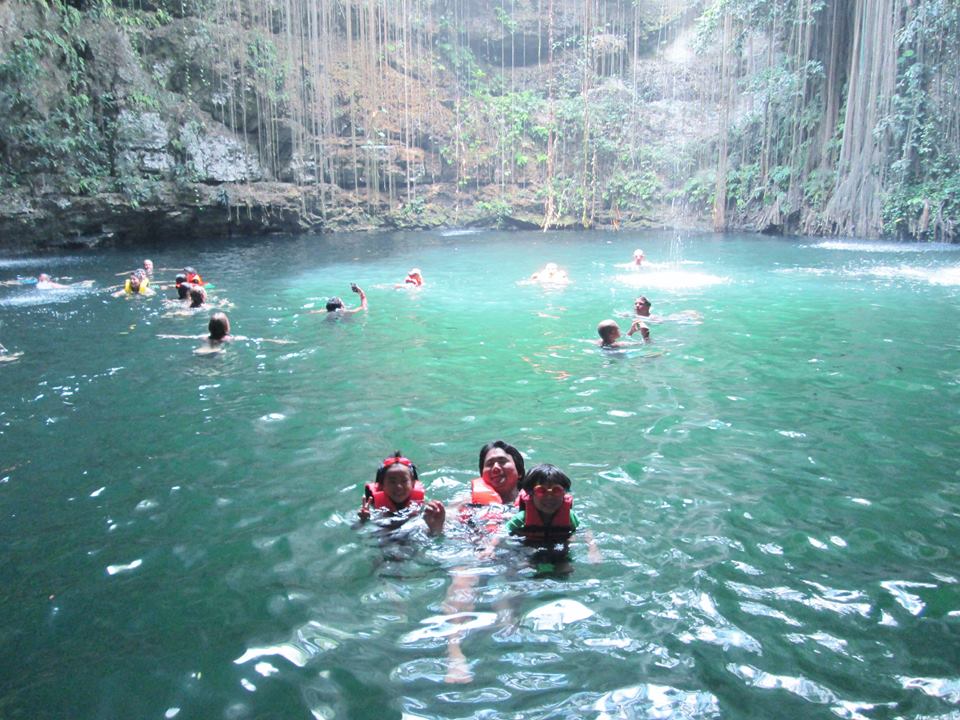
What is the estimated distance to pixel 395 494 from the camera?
373cm

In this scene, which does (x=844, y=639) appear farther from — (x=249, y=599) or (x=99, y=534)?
(x=99, y=534)

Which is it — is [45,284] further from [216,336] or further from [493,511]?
[493,511]

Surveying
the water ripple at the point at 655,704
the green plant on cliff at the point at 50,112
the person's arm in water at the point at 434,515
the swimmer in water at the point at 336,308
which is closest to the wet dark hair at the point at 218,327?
the swimmer in water at the point at 336,308

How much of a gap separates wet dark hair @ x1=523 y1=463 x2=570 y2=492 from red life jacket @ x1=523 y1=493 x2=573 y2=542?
86 mm

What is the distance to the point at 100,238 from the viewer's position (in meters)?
19.3

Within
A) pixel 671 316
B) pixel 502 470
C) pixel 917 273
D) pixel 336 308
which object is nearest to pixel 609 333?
pixel 671 316

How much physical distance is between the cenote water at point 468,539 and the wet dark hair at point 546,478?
401mm

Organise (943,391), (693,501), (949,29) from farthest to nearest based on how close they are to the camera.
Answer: (949,29) < (943,391) < (693,501)

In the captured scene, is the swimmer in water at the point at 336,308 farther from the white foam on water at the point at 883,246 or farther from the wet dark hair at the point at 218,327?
the white foam on water at the point at 883,246

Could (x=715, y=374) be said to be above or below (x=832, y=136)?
below

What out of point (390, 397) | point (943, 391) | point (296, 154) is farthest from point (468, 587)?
point (296, 154)

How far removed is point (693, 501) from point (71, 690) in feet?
10.6

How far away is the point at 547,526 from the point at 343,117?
25.8 metres

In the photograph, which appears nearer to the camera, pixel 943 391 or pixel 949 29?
pixel 943 391
